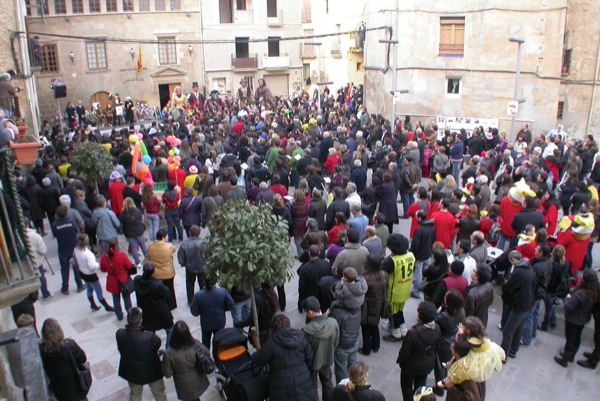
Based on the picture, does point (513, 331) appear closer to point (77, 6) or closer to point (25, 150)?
point (25, 150)

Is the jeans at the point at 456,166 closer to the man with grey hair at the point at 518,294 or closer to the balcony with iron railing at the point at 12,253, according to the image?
the man with grey hair at the point at 518,294

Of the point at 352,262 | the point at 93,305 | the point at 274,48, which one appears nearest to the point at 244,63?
the point at 274,48

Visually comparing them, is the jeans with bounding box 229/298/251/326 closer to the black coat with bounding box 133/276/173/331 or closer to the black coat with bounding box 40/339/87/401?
the black coat with bounding box 133/276/173/331

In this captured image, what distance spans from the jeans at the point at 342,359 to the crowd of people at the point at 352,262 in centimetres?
2

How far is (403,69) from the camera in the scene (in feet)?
79.6

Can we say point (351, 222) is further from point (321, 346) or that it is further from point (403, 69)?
point (403, 69)

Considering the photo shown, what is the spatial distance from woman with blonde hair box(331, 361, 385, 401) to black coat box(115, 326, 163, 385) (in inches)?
92.2

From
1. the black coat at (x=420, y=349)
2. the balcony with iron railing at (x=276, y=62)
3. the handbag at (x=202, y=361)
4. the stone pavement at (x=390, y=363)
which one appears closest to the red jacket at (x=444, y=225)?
the stone pavement at (x=390, y=363)

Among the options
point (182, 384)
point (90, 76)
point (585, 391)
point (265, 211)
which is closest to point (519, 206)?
point (585, 391)

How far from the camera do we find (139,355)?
236 inches

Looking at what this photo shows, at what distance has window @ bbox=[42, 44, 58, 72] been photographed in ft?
A: 94.9

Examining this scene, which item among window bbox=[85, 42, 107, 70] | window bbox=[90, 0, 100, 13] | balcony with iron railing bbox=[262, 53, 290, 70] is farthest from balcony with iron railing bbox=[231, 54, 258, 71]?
window bbox=[90, 0, 100, 13]

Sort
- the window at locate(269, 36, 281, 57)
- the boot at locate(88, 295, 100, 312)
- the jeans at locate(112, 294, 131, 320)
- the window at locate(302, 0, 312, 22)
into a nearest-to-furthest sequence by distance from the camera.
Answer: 1. the jeans at locate(112, 294, 131, 320)
2. the boot at locate(88, 295, 100, 312)
3. the window at locate(269, 36, 281, 57)
4. the window at locate(302, 0, 312, 22)

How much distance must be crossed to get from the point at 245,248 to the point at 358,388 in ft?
7.13
